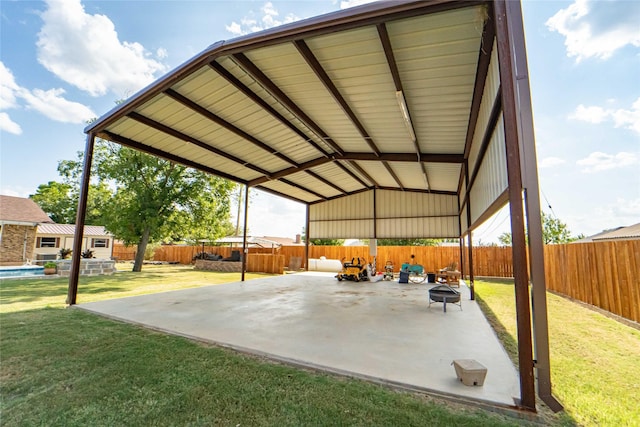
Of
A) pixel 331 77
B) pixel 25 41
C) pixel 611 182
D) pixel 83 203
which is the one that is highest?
pixel 25 41

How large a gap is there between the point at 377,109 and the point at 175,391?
5.68 m

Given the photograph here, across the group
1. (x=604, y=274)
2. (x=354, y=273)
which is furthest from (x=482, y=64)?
(x=354, y=273)

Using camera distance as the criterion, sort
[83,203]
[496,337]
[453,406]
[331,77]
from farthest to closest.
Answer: [83,203] → [331,77] → [496,337] → [453,406]

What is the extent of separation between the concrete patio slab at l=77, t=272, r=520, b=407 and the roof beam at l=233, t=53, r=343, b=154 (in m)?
4.36

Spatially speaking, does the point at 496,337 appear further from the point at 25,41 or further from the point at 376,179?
the point at 25,41

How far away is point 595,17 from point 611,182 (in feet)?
24.0

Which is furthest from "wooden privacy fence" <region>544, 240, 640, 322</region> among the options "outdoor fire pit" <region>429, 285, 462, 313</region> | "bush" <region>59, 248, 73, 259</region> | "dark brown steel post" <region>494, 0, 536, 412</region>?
"bush" <region>59, 248, 73, 259</region>

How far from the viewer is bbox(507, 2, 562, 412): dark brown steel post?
8.00ft

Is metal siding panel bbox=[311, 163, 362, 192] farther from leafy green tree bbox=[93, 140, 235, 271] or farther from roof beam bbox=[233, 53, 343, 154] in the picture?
leafy green tree bbox=[93, 140, 235, 271]

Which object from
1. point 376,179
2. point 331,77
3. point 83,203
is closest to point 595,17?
point 331,77

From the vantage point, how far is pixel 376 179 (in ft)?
41.4

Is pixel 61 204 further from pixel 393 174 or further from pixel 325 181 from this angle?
pixel 393 174

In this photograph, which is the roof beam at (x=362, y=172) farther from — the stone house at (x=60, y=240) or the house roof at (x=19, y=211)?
the house roof at (x=19, y=211)

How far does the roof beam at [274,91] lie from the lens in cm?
450
